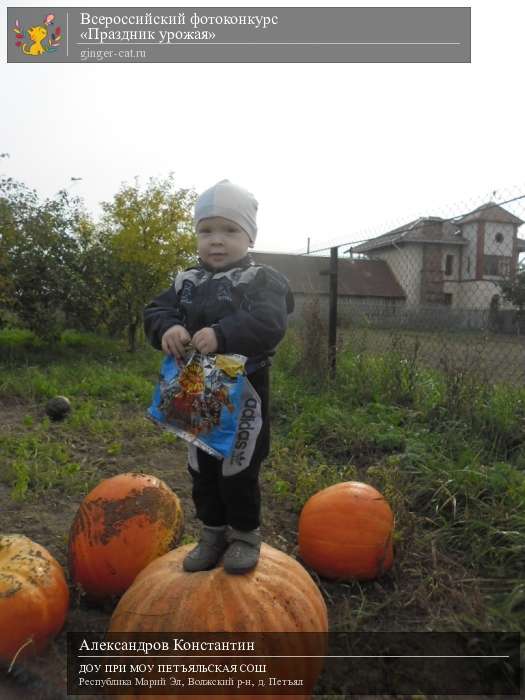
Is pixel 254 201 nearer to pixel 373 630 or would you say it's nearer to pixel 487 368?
pixel 373 630

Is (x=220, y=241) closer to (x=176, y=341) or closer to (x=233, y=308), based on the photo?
(x=233, y=308)

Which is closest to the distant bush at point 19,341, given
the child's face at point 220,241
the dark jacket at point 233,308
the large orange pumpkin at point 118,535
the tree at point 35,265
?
the tree at point 35,265

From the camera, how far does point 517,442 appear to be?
3.63 metres

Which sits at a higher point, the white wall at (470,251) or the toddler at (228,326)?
the white wall at (470,251)

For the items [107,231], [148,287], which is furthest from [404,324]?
[107,231]

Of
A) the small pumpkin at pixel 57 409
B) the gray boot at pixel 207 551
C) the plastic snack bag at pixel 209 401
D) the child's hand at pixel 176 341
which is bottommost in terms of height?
the small pumpkin at pixel 57 409

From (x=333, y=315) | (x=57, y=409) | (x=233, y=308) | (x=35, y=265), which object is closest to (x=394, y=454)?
(x=233, y=308)

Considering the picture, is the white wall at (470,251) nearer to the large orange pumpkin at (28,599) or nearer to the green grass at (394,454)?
the green grass at (394,454)

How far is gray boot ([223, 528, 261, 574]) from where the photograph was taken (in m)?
1.75

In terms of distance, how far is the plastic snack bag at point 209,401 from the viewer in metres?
1.73

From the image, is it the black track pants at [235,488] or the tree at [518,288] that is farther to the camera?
the tree at [518,288]

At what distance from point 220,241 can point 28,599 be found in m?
1.43

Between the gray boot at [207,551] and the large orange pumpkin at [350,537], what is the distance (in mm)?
712

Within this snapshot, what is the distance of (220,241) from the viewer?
189cm
